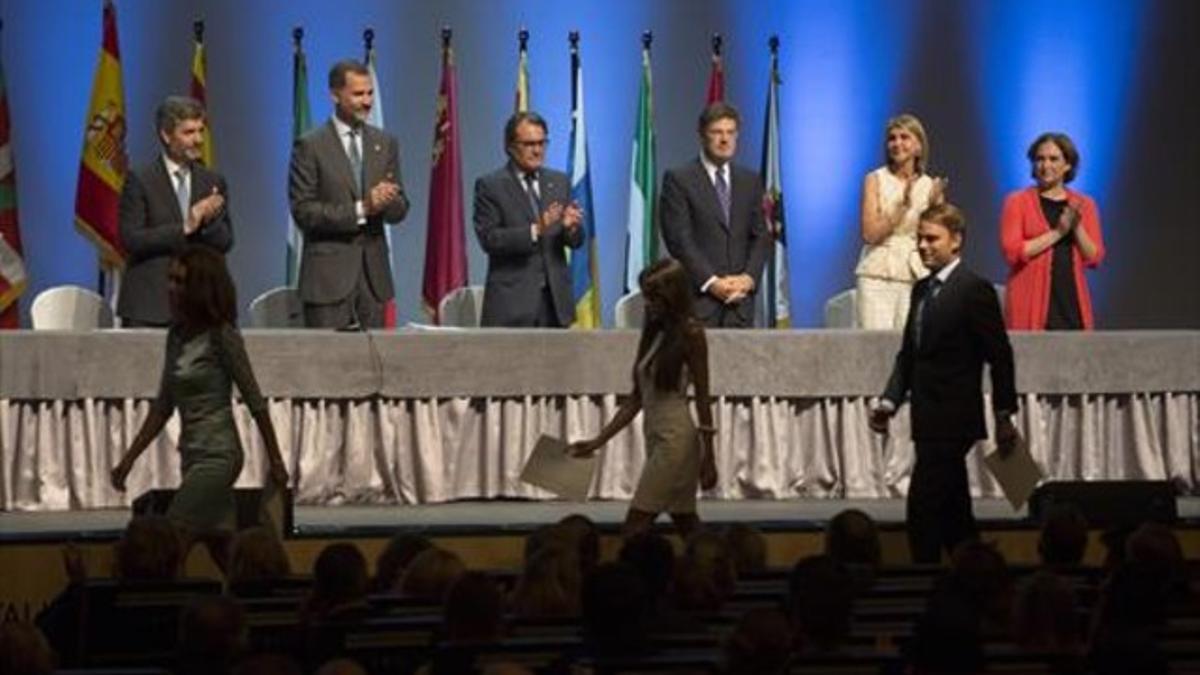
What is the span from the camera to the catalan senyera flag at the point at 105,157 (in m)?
13.3

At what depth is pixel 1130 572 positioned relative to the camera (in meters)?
6.20

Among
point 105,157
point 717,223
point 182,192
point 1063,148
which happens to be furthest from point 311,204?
point 1063,148

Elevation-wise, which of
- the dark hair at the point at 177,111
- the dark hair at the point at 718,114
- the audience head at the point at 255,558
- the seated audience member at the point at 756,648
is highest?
the dark hair at the point at 718,114

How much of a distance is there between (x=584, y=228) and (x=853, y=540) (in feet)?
17.2

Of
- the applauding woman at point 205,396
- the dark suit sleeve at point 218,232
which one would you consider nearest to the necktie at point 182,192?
the dark suit sleeve at point 218,232

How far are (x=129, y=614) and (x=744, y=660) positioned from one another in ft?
6.53

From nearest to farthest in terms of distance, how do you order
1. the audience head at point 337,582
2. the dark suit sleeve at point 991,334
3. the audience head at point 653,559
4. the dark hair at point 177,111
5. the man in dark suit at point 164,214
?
the audience head at point 337,582 < the audience head at point 653,559 < the dark suit sleeve at point 991,334 < the dark hair at point 177,111 < the man in dark suit at point 164,214

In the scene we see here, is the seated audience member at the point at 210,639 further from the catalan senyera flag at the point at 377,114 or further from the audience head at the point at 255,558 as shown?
the catalan senyera flag at the point at 377,114

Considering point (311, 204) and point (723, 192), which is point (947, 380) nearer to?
point (723, 192)

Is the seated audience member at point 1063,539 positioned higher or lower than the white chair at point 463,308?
lower

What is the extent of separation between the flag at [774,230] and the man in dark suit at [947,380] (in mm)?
4311

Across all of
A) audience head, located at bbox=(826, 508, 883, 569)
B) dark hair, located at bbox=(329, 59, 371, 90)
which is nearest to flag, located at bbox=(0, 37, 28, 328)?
dark hair, located at bbox=(329, 59, 371, 90)

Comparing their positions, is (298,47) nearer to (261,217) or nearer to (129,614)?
(261,217)

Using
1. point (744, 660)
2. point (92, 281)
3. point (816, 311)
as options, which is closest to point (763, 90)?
point (816, 311)
